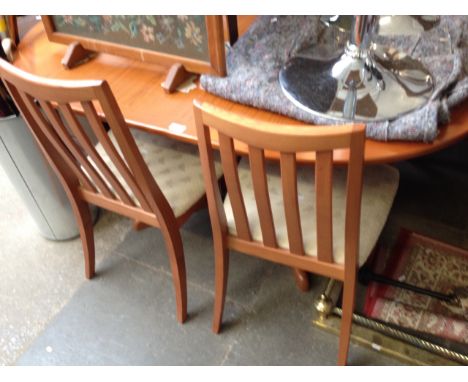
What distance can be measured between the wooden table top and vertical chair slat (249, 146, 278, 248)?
10 centimetres

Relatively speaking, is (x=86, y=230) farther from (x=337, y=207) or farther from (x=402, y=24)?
(x=402, y=24)

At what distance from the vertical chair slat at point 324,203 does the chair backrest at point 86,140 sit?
429mm

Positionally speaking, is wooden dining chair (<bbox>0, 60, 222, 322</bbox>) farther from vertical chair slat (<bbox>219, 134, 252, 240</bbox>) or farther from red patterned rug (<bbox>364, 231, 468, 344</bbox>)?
red patterned rug (<bbox>364, 231, 468, 344</bbox>)

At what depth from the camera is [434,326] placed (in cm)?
142

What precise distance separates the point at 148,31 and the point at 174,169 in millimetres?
396

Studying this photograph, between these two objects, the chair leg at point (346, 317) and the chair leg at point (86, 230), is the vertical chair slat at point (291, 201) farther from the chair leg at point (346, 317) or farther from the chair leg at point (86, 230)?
the chair leg at point (86, 230)

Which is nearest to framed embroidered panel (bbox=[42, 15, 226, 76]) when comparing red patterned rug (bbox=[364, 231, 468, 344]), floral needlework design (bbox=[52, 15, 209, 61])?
floral needlework design (bbox=[52, 15, 209, 61])

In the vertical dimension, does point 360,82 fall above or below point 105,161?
above

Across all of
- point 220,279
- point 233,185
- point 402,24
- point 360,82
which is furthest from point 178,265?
point 402,24

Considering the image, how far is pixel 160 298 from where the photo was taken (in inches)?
62.8

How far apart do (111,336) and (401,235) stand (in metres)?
1.07

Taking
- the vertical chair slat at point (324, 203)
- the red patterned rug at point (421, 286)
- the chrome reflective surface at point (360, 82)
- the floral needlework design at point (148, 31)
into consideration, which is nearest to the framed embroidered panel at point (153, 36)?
the floral needlework design at point (148, 31)

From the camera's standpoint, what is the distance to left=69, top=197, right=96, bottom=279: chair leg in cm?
144

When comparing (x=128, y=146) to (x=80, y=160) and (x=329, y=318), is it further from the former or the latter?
Result: (x=329, y=318)
